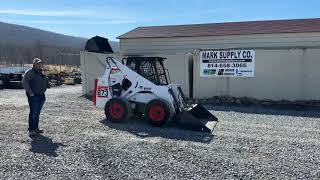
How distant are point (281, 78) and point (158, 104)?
760 centimetres

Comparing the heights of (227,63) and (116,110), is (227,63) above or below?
above

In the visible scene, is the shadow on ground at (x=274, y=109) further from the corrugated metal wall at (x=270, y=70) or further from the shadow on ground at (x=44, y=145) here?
the shadow on ground at (x=44, y=145)

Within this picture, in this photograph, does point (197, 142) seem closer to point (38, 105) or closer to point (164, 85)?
point (164, 85)

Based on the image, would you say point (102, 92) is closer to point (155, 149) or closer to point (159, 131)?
point (159, 131)

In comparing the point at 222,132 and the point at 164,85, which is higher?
the point at 164,85

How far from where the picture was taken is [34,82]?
10.5 metres

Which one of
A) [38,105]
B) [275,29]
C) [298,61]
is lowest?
[38,105]

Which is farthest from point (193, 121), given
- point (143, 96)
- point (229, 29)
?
point (229, 29)

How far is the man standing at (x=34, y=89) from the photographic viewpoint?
10.4 m

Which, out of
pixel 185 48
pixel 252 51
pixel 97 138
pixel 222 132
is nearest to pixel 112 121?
pixel 97 138

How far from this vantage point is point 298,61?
17344 millimetres

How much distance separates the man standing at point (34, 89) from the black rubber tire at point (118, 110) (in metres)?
2.25

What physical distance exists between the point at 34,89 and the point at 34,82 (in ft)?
0.53

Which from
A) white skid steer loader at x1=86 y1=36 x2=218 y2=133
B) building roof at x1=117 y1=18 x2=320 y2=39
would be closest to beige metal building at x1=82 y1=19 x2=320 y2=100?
building roof at x1=117 y1=18 x2=320 y2=39
